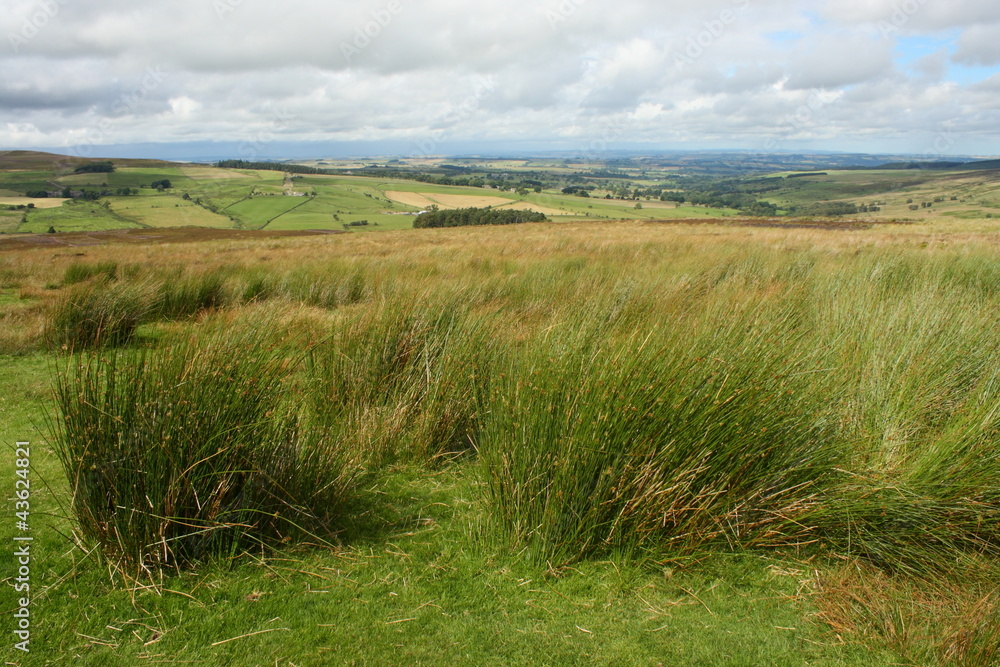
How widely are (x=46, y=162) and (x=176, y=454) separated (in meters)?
112

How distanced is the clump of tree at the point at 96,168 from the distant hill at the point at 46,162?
1257 millimetres

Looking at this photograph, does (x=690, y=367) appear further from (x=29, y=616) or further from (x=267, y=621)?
(x=29, y=616)

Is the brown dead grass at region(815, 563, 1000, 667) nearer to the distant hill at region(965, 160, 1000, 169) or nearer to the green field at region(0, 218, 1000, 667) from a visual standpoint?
the green field at region(0, 218, 1000, 667)

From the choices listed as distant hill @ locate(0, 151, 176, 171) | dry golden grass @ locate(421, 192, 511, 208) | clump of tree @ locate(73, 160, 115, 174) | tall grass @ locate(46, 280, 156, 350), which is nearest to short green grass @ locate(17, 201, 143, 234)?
clump of tree @ locate(73, 160, 115, 174)

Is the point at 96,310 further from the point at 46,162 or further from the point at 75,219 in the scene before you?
the point at 46,162

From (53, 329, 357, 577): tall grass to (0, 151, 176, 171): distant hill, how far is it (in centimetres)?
10412

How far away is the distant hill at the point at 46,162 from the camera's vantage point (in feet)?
267

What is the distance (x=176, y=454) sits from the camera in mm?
2514

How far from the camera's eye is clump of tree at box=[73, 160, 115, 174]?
80500 mm

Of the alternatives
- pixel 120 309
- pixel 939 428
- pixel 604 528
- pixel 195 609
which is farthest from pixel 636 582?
pixel 120 309

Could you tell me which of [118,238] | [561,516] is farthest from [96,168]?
[561,516]

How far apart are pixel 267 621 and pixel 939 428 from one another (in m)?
3.97

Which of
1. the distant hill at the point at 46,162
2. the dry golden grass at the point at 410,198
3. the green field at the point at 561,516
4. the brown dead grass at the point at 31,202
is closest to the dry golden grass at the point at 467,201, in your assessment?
the dry golden grass at the point at 410,198

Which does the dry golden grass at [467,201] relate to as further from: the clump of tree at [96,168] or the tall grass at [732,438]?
the tall grass at [732,438]
